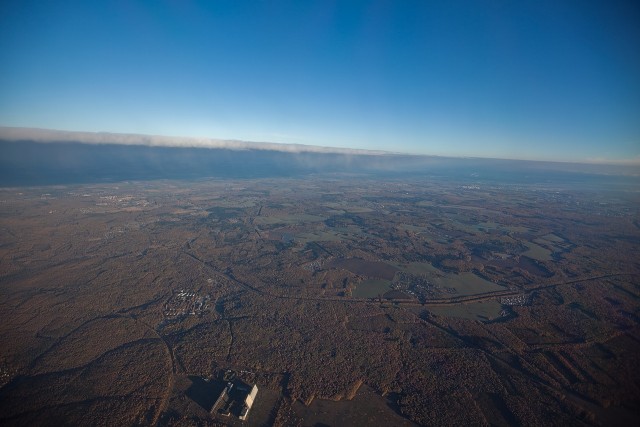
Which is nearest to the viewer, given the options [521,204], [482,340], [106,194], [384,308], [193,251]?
[482,340]

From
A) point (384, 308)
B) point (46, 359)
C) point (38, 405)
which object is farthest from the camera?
point (384, 308)

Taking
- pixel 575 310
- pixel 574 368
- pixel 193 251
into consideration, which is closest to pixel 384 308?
pixel 574 368

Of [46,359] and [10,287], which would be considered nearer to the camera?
Answer: [46,359]

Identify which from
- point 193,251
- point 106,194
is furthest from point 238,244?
point 106,194

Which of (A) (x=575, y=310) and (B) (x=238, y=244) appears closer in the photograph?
(A) (x=575, y=310)

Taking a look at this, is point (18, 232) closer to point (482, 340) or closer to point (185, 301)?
point (185, 301)

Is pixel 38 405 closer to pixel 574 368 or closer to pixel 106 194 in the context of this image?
pixel 574 368

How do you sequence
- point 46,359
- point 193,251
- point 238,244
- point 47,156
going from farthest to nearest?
1. point 47,156
2. point 238,244
3. point 193,251
4. point 46,359

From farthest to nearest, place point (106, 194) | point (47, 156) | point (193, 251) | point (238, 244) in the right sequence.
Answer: point (47, 156) → point (106, 194) → point (238, 244) → point (193, 251)
